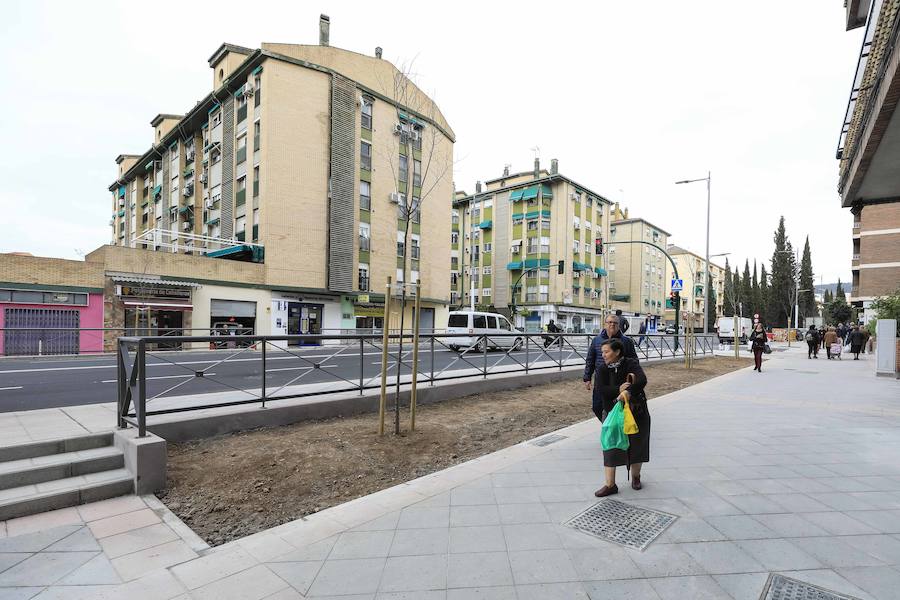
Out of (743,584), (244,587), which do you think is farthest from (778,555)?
(244,587)

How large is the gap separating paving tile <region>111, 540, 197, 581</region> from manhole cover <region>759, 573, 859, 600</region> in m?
3.58

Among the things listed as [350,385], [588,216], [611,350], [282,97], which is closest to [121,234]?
[282,97]

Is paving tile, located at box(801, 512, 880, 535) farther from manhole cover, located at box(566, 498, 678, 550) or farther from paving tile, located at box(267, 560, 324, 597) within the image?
paving tile, located at box(267, 560, 324, 597)

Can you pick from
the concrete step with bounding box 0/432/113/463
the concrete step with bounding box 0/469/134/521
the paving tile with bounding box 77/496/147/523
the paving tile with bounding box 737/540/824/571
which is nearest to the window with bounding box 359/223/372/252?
the concrete step with bounding box 0/432/113/463

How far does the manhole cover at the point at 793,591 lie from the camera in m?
2.40

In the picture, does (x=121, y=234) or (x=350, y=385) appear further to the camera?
(x=121, y=234)

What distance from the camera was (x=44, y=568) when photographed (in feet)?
9.19

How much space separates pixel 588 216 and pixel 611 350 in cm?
4978

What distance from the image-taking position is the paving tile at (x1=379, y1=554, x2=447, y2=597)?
252cm

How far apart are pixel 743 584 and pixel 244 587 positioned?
2893 millimetres

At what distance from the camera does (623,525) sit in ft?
10.7

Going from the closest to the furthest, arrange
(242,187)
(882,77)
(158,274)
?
(882,77) < (158,274) < (242,187)

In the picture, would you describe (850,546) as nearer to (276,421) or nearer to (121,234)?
(276,421)

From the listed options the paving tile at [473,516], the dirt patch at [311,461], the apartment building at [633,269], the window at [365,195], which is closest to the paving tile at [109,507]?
the dirt patch at [311,461]
